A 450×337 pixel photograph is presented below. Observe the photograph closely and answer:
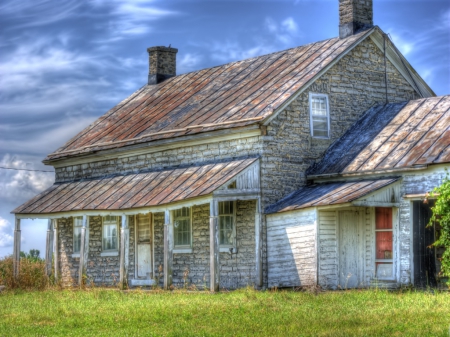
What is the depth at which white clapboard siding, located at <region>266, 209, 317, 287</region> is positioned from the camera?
69.8 ft

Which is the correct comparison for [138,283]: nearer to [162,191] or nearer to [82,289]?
[82,289]

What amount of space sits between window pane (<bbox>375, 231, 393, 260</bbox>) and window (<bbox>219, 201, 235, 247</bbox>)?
4099mm

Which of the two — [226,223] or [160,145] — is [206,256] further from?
[160,145]

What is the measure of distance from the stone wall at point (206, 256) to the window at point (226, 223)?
0.76 ft

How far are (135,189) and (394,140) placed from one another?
25.9 feet

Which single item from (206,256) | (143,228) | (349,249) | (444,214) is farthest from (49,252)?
(444,214)

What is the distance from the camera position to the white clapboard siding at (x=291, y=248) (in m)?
21.3

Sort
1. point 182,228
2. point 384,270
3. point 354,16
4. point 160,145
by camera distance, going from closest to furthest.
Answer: point 384,270 < point 182,228 < point 354,16 < point 160,145

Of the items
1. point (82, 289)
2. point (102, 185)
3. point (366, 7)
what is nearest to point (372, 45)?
point (366, 7)

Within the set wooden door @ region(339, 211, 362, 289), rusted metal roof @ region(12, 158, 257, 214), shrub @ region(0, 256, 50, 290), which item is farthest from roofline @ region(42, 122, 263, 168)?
shrub @ region(0, 256, 50, 290)

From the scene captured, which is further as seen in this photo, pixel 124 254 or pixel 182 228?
pixel 182 228

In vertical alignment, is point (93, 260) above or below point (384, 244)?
below

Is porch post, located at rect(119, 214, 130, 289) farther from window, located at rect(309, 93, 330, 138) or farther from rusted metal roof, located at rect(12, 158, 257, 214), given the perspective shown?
window, located at rect(309, 93, 330, 138)

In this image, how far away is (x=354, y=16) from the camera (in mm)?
25891
